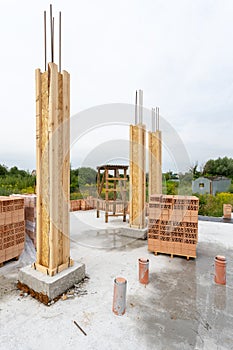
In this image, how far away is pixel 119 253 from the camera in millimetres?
5594

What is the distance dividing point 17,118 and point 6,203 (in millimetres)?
5630

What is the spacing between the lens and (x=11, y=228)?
15.5ft

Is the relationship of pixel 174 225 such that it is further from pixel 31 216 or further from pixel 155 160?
pixel 31 216

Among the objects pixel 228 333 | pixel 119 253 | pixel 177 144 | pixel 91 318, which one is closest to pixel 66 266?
pixel 91 318

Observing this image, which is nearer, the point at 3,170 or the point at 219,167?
the point at 3,170

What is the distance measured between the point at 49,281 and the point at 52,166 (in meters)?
2.04

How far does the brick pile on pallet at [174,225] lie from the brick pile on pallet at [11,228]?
3.69 metres

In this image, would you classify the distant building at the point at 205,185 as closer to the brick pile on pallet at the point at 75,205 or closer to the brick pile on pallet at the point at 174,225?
the brick pile on pallet at the point at 75,205

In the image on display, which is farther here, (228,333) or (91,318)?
(91,318)

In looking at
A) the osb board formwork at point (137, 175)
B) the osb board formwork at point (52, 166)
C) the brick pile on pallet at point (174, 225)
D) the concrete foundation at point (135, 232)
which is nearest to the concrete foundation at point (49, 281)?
the osb board formwork at point (52, 166)

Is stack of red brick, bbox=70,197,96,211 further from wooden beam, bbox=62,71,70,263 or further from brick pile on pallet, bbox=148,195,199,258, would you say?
wooden beam, bbox=62,71,70,263

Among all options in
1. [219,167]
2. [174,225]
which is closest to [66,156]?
[174,225]

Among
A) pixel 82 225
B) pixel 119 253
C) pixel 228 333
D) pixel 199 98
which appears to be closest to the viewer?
pixel 228 333

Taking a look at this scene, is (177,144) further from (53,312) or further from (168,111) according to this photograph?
(53,312)
